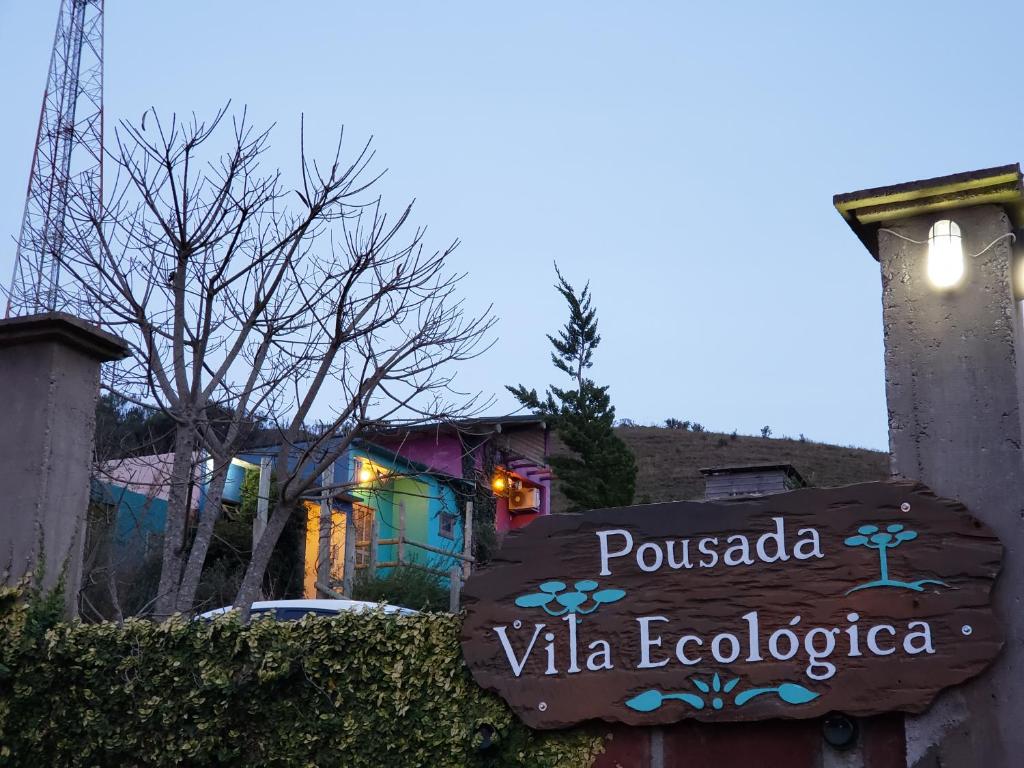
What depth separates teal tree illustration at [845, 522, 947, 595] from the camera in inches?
232

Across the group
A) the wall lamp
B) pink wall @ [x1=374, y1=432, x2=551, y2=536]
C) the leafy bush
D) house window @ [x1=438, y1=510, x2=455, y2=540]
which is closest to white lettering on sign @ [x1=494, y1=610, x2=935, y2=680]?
the wall lamp

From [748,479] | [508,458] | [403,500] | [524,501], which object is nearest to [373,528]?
[403,500]

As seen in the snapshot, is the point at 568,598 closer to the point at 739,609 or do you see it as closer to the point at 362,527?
the point at 739,609

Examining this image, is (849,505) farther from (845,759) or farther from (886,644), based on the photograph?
(845,759)

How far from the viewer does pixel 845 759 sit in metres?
5.82

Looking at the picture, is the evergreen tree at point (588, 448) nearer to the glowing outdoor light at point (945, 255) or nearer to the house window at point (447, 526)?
the house window at point (447, 526)

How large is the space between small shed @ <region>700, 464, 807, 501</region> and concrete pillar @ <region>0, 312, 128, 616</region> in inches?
459

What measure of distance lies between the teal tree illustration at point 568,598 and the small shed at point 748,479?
11.5 metres

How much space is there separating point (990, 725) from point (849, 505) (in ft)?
4.12

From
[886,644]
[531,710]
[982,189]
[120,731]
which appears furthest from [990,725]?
[120,731]

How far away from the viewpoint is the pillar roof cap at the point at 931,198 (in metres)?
6.18

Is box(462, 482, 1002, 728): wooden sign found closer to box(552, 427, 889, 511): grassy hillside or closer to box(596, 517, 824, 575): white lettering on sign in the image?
box(596, 517, 824, 575): white lettering on sign

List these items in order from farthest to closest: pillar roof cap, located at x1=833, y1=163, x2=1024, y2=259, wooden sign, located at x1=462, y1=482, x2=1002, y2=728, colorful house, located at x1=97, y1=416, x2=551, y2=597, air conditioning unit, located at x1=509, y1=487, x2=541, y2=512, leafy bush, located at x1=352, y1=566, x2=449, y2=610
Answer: air conditioning unit, located at x1=509, y1=487, x2=541, y2=512 → colorful house, located at x1=97, y1=416, x2=551, y2=597 → leafy bush, located at x1=352, y1=566, x2=449, y2=610 → pillar roof cap, located at x1=833, y1=163, x2=1024, y2=259 → wooden sign, located at x1=462, y1=482, x2=1002, y2=728

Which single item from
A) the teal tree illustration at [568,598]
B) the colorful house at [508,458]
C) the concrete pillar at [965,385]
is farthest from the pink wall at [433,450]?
the concrete pillar at [965,385]
